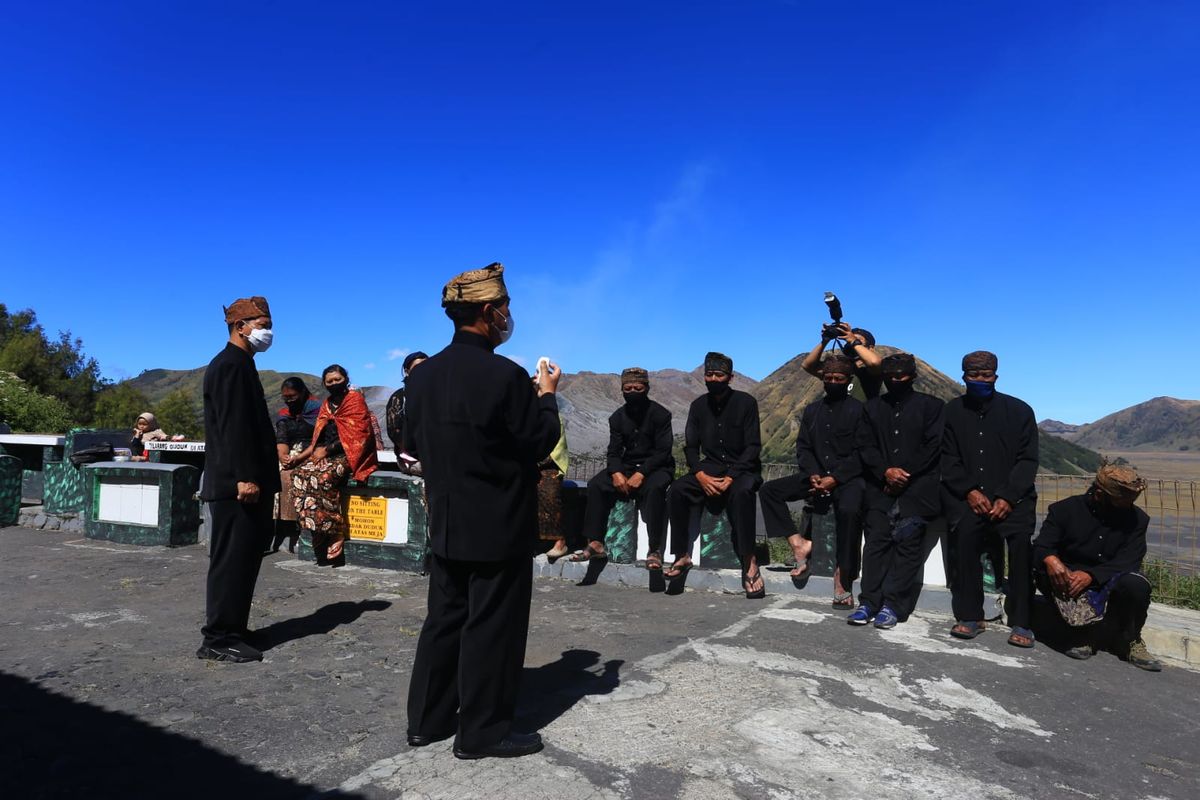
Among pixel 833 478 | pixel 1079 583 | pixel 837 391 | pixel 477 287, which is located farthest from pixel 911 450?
pixel 477 287

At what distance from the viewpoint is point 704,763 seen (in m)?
3.31

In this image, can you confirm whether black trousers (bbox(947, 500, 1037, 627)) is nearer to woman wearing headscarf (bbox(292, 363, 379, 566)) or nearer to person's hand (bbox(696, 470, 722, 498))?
person's hand (bbox(696, 470, 722, 498))

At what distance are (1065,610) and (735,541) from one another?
2607 millimetres

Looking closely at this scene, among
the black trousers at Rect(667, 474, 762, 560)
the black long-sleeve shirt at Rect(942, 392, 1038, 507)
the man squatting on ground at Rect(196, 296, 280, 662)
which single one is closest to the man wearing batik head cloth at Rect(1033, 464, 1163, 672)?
the black long-sleeve shirt at Rect(942, 392, 1038, 507)

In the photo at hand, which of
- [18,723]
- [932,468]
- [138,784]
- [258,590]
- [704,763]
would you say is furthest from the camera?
[258,590]

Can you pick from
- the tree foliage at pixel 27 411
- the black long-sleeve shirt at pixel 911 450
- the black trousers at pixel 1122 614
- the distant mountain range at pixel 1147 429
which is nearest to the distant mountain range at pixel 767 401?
the tree foliage at pixel 27 411

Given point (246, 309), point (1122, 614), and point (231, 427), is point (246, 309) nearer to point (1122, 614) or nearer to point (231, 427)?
point (231, 427)

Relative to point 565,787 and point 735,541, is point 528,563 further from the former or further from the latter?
point 735,541

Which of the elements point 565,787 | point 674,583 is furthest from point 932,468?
point 565,787

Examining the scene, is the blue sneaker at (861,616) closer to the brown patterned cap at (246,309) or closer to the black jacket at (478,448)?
the black jacket at (478,448)

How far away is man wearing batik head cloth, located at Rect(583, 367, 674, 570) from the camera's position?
7.25 meters

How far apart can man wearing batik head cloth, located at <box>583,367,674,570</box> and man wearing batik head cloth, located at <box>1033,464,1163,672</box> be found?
3.11m

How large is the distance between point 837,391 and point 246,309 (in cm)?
479

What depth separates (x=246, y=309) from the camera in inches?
193
